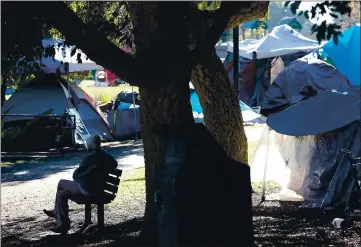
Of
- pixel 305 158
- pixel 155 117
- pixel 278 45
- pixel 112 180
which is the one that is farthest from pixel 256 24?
pixel 155 117

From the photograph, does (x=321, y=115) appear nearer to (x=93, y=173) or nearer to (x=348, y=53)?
(x=93, y=173)

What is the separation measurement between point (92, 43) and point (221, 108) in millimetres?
4754

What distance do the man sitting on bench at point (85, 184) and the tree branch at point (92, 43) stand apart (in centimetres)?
209

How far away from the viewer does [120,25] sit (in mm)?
12547

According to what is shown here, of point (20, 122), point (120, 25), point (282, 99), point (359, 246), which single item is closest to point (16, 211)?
point (120, 25)

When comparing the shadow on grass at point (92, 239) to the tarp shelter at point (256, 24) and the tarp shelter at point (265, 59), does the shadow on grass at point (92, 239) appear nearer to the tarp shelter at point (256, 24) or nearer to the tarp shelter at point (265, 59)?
the tarp shelter at point (256, 24)

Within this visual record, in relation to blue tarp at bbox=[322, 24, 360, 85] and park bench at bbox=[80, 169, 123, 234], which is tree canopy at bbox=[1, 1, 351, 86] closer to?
park bench at bbox=[80, 169, 123, 234]

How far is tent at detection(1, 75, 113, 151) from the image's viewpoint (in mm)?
22656

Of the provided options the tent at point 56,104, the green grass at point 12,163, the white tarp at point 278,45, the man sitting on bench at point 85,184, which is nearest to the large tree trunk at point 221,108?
the man sitting on bench at point 85,184

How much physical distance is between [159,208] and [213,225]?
22.5 inches

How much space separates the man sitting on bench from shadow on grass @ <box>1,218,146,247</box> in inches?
7.8

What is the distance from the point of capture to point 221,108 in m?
12.5

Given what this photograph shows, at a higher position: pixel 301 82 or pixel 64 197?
pixel 301 82

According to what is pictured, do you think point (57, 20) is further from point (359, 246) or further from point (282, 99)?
point (282, 99)
